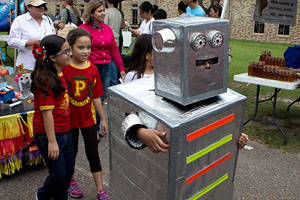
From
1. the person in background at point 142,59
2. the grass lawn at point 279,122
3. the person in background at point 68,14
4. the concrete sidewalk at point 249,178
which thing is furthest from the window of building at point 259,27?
the person in background at point 142,59

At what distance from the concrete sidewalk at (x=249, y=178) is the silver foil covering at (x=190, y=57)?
1.74m

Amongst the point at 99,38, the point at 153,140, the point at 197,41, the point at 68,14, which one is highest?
the point at 68,14

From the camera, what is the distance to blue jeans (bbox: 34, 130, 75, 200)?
2.09 m

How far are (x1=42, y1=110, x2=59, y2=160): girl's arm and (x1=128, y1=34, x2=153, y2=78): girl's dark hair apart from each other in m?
0.69

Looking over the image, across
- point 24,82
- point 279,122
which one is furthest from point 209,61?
point 279,122

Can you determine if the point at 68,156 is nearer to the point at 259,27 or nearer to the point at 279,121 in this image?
the point at 279,121

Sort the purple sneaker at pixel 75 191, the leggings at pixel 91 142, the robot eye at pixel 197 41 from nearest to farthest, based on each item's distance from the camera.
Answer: the robot eye at pixel 197 41 → the leggings at pixel 91 142 → the purple sneaker at pixel 75 191

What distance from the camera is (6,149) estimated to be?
2820mm

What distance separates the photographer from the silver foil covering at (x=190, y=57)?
123cm

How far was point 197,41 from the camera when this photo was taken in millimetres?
1226

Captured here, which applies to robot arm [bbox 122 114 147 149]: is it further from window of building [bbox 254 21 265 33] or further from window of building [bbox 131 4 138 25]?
window of building [bbox 131 4 138 25]

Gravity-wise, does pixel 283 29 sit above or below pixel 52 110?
below

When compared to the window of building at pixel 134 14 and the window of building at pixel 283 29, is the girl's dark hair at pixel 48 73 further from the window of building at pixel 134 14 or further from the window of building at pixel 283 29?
the window of building at pixel 134 14

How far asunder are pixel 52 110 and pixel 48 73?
0.24 meters
